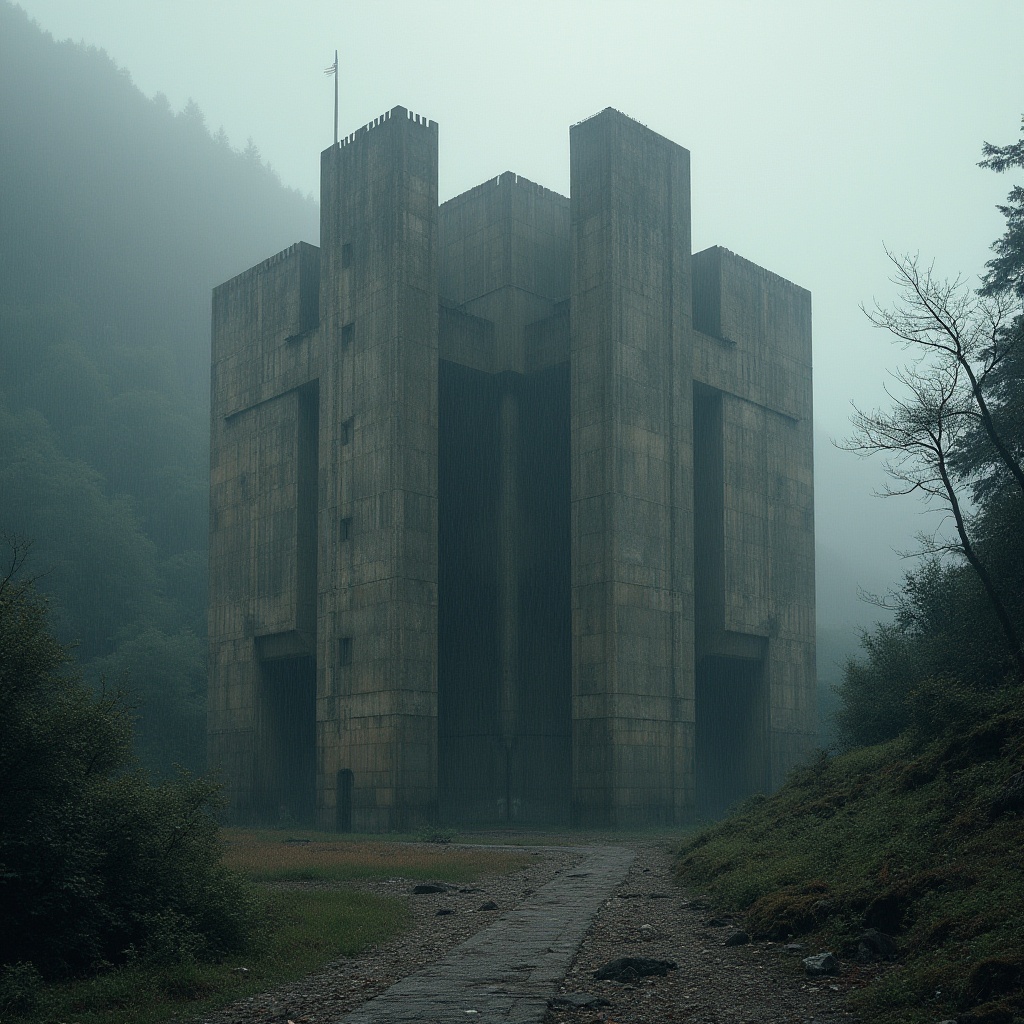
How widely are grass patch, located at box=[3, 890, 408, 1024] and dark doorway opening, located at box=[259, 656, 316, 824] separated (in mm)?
39897

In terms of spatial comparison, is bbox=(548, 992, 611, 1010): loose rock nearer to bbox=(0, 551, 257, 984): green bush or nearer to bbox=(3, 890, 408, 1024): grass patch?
bbox=(3, 890, 408, 1024): grass patch

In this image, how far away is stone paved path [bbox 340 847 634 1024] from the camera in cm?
1180

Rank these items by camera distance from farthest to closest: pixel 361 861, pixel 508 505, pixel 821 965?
1. pixel 508 505
2. pixel 361 861
3. pixel 821 965

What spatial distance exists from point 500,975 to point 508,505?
4261 cm

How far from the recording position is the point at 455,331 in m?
55.8

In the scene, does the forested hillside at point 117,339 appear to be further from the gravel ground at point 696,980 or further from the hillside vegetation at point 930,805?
the gravel ground at point 696,980

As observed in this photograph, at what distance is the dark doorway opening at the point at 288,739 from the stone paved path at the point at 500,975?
38789mm

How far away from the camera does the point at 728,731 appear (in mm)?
61625

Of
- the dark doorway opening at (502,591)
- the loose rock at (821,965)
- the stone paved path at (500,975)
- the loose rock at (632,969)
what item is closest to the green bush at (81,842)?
the stone paved path at (500,975)

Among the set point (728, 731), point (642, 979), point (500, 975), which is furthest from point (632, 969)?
point (728, 731)

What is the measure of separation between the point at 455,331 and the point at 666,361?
32.0ft

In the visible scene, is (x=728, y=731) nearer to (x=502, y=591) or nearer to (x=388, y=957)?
(x=502, y=591)

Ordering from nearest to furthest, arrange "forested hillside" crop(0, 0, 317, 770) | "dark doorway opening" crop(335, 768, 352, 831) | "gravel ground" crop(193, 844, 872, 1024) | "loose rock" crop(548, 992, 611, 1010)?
"gravel ground" crop(193, 844, 872, 1024), "loose rock" crop(548, 992, 611, 1010), "dark doorway opening" crop(335, 768, 352, 831), "forested hillside" crop(0, 0, 317, 770)

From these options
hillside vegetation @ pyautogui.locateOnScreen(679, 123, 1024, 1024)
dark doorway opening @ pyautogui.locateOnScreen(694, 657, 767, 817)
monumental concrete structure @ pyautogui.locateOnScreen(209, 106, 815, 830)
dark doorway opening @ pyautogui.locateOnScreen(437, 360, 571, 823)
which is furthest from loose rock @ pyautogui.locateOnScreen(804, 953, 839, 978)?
dark doorway opening @ pyautogui.locateOnScreen(694, 657, 767, 817)
